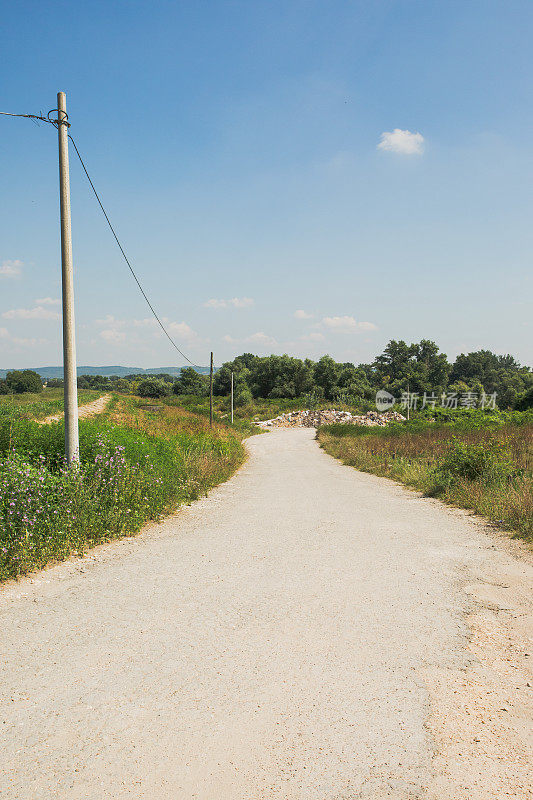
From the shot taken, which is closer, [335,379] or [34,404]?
[34,404]

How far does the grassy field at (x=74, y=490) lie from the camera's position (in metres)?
6.03

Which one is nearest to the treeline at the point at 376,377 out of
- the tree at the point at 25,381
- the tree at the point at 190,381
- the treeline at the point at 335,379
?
the treeline at the point at 335,379

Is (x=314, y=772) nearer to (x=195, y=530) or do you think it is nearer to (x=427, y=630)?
(x=427, y=630)

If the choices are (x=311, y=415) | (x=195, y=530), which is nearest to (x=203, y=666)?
(x=195, y=530)

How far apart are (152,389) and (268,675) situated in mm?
96296

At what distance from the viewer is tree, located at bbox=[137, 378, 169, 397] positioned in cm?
9600

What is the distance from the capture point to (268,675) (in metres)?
3.62

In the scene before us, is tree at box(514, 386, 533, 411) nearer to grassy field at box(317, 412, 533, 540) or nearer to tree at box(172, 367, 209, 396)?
grassy field at box(317, 412, 533, 540)

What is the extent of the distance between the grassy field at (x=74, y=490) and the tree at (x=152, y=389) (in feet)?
284

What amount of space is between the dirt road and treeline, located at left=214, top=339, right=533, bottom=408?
4392 centimetres

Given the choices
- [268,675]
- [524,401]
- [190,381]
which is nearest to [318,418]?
[524,401]

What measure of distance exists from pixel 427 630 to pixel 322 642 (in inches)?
39.8

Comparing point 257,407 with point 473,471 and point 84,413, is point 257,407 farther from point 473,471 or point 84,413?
point 473,471

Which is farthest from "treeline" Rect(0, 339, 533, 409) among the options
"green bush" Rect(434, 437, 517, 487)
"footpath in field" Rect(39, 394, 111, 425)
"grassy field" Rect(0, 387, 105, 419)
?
"green bush" Rect(434, 437, 517, 487)
